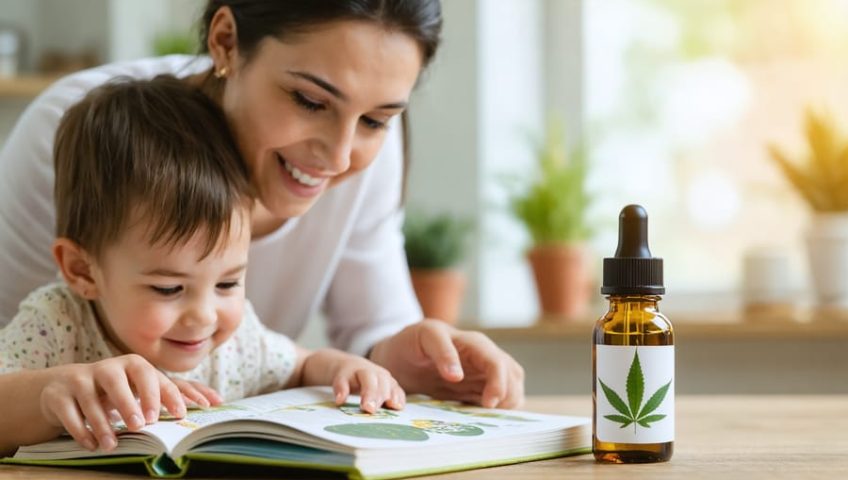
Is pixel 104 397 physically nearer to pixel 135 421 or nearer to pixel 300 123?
pixel 135 421

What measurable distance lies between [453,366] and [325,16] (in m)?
0.45

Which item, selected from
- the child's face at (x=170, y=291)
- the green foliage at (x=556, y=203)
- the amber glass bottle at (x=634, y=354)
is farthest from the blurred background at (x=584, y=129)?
the amber glass bottle at (x=634, y=354)

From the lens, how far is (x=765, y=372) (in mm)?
2855

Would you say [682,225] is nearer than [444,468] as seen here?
No

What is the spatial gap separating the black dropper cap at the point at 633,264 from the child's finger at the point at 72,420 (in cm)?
48

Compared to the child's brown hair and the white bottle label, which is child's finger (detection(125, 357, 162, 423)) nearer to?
the child's brown hair

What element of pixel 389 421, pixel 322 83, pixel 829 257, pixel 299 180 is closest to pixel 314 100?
pixel 322 83

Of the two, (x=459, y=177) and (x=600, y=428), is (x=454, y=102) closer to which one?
(x=459, y=177)

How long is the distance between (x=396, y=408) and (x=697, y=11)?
7.45 feet

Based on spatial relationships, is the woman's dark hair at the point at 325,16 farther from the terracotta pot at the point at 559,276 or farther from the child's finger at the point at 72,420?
the terracotta pot at the point at 559,276

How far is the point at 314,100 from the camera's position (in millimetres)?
1417

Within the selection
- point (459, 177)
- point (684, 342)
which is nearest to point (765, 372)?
point (684, 342)

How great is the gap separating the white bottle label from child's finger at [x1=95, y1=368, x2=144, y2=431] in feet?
1.36

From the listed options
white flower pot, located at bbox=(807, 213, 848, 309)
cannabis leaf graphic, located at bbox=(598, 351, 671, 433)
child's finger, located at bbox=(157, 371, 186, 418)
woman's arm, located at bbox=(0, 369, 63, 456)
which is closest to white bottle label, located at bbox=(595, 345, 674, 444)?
cannabis leaf graphic, located at bbox=(598, 351, 671, 433)
